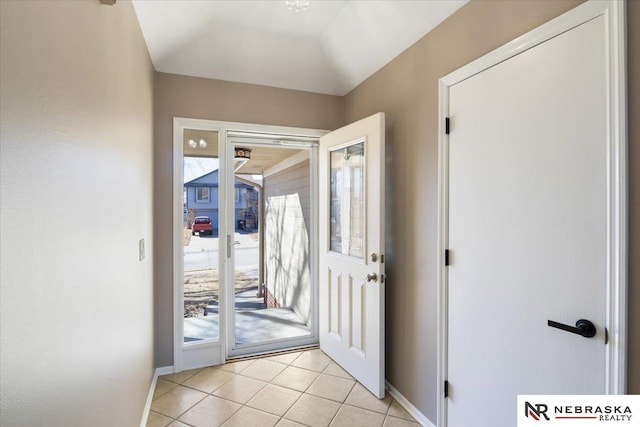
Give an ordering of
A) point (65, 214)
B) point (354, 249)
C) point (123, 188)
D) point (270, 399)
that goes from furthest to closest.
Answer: point (354, 249)
point (270, 399)
point (123, 188)
point (65, 214)

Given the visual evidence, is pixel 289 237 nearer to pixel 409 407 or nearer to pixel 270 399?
pixel 270 399

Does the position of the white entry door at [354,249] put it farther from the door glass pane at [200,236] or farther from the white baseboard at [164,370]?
the white baseboard at [164,370]

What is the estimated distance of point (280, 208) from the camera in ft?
11.6

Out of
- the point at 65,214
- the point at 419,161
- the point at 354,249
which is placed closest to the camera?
the point at 65,214

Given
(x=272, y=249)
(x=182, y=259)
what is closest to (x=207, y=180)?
(x=182, y=259)

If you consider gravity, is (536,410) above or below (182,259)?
below

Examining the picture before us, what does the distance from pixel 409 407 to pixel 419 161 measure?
1.71m

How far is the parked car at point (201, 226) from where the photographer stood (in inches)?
112

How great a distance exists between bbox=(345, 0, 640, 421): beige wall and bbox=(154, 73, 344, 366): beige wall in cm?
112

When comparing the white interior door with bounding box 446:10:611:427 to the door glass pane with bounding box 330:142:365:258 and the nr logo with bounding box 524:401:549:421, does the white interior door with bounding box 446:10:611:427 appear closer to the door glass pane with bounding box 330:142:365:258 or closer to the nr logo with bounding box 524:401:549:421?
the nr logo with bounding box 524:401:549:421

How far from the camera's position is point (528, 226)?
4.77 ft

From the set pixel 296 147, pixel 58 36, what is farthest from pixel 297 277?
pixel 58 36

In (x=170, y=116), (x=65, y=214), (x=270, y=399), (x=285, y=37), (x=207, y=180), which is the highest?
(x=285, y=37)

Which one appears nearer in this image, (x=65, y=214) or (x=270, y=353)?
(x=65, y=214)
